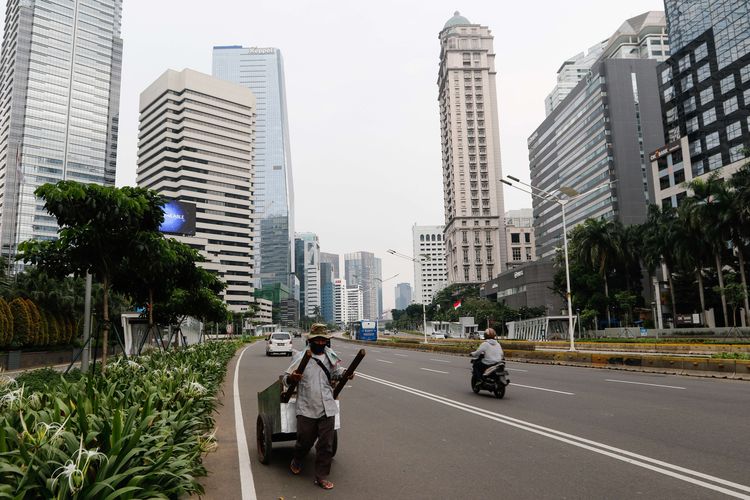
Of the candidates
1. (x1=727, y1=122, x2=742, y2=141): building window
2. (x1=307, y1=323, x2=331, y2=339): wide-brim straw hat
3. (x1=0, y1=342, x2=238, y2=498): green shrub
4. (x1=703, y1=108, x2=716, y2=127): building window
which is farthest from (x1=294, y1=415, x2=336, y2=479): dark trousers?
(x1=703, y1=108, x2=716, y2=127): building window

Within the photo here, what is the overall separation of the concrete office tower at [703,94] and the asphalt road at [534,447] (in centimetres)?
6001

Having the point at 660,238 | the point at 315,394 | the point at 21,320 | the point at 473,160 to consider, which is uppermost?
the point at 473,160

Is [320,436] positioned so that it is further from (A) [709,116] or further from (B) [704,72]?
(B) [704,72]

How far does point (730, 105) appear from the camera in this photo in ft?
203

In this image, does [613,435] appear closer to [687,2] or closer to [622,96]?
[687,2]

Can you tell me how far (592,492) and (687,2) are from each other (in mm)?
83417

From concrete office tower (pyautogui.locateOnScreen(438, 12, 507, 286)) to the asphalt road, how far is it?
139 metres

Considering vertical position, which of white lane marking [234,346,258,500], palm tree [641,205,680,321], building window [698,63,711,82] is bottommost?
white lane marking [234,346,258,500]

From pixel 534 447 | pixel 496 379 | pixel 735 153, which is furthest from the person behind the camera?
pixel 735 153

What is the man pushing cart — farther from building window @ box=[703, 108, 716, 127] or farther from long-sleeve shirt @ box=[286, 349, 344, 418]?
building window @ box=[703, 108, 716, 127]

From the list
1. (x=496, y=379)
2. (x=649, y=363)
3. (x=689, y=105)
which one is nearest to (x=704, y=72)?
(x=689, y=105)

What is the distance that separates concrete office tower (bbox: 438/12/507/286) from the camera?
150 meters

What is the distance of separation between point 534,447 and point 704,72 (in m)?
76.1

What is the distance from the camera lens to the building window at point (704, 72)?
65.0 meters
